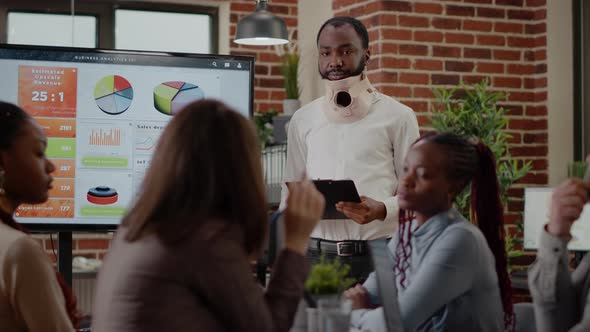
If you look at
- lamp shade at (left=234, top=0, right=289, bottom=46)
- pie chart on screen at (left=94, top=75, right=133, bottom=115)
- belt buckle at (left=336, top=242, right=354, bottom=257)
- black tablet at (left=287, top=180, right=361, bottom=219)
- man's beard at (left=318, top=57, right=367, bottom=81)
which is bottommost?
belt buckle at (left=336, top=242, right=354, bottom=257)

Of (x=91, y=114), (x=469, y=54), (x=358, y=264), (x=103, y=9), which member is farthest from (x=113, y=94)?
(x=103, y=9)

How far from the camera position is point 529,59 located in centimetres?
515

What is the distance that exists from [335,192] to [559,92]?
282 cm

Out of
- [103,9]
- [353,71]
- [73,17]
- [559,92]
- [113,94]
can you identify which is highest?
[103,9]

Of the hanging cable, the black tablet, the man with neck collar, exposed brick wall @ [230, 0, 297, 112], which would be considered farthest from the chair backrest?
exposed brick wall @ [230, 0, 297, 112]

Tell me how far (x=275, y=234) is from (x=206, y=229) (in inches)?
16.4

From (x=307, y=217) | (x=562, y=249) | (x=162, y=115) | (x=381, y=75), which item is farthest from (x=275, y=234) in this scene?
(x=381, y=75)

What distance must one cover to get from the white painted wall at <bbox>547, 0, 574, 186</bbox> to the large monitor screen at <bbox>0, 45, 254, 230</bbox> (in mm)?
2964

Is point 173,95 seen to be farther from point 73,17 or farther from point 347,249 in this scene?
point 73,17

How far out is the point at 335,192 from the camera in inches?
107

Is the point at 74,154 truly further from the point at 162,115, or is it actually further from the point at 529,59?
the point at 529,59

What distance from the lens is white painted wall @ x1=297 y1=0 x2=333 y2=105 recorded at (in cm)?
591

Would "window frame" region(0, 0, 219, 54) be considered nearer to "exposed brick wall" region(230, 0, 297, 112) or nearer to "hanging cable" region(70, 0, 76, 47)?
"hanging cable" region(70, 0, 76, 47)

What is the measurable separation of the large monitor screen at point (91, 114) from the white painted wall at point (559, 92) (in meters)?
2.96
